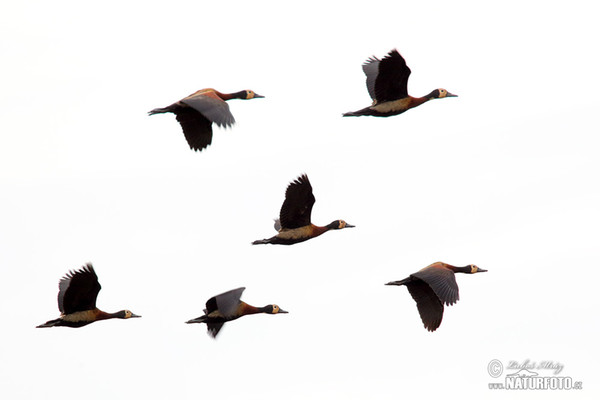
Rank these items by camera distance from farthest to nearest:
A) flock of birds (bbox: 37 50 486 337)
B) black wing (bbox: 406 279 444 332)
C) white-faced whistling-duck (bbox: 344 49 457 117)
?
white-faced whistling-duck (bbox: 344 49 457 117) → black wing (bbox: 406 279 444 332) → flock of birds (bbox: 37 50 486 337)

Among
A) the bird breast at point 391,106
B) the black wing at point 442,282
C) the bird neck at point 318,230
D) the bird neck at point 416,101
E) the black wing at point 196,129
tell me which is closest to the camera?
the black wing at point 442,282

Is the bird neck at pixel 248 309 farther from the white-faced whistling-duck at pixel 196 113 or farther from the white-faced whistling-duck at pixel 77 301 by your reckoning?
the white-faced whistling-duck at pixel 196 113

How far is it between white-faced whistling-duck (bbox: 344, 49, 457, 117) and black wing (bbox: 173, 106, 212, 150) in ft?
9.47

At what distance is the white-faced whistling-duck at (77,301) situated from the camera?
87.2 ft

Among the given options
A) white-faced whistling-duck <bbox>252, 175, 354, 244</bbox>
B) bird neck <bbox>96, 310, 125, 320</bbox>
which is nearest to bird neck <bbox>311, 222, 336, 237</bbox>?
white-faced whistling-duck <bbox>252, 175, 354, 244</bbox>

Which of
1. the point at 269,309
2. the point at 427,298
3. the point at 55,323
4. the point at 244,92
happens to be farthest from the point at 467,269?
the point at 55,323

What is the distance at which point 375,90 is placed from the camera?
2855 cm

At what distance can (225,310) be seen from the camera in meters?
25.7

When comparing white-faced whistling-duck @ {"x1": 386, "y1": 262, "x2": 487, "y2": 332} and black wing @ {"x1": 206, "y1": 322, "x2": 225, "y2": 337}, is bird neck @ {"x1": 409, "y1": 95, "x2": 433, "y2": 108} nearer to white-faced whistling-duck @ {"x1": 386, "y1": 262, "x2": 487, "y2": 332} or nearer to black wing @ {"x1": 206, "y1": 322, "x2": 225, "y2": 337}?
white-faced whistling-duck @ {"x1": 386, "y1": 262, "x2": 487, "y2": 332}

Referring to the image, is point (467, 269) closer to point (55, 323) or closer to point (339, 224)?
point (339, 224)

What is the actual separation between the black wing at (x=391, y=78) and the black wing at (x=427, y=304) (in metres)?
4.15

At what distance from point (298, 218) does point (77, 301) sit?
14.3 ft

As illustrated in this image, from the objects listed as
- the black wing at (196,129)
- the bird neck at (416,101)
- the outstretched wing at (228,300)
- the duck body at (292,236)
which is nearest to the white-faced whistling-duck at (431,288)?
the duck body at (292,236)

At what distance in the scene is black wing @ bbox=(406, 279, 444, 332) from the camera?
2602 cm
